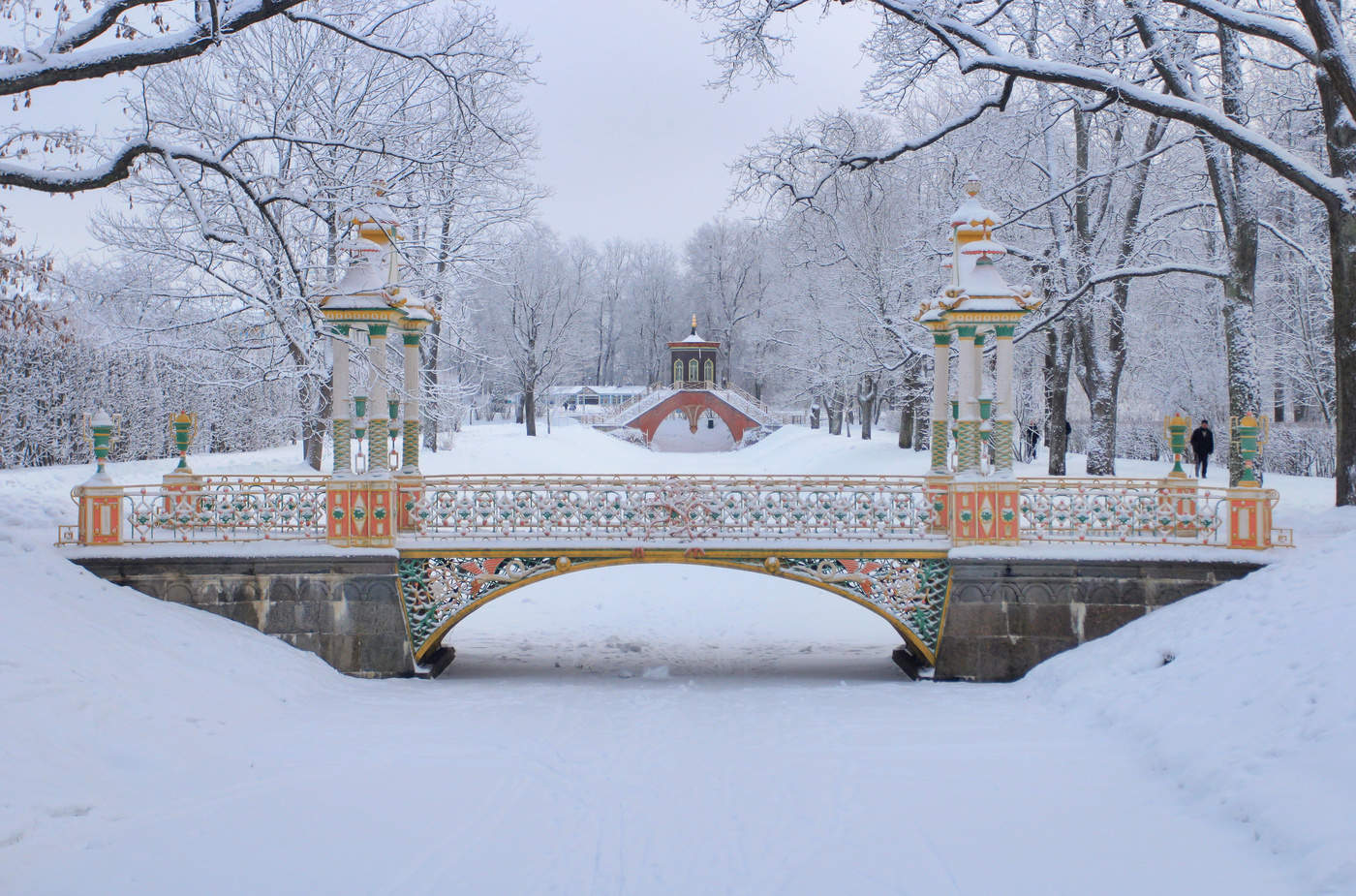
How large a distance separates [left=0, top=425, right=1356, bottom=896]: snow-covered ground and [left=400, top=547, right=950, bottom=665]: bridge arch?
0.78 metres

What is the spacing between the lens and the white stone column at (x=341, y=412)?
1038cm

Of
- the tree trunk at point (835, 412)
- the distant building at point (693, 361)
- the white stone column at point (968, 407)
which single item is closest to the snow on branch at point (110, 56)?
the white stone column at point (968, 407)

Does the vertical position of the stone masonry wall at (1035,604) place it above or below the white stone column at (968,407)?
below

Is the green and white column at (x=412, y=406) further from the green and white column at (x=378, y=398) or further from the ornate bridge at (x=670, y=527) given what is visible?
the ornate bridge at (x=670, y=527)

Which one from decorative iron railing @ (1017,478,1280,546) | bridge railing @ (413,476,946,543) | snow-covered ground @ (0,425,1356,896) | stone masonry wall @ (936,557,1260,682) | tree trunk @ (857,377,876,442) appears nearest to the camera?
snow-covered ground @ (0,425,1356,896)

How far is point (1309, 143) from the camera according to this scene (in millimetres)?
19047

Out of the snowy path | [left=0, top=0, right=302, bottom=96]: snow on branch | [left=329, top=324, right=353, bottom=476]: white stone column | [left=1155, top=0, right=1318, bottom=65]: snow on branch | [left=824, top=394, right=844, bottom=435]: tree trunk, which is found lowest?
the snowy path

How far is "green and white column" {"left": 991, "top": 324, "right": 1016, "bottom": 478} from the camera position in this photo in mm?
10219

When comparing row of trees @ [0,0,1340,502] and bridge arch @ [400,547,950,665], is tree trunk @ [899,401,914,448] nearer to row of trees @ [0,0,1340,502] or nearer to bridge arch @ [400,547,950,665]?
row of trees @ [0,0,1340,502]

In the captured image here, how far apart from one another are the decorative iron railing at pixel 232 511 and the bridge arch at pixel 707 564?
1187 millimetres

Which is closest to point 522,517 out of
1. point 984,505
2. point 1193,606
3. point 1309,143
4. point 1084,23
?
point 984,505

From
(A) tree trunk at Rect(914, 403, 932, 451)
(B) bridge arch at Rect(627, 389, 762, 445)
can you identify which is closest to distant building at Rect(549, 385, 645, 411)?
(B) bridge arch at Rect(627, 389, 762, 445)

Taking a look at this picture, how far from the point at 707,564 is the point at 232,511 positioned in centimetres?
499

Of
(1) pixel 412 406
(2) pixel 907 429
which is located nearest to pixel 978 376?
(1) pixel 412 406
